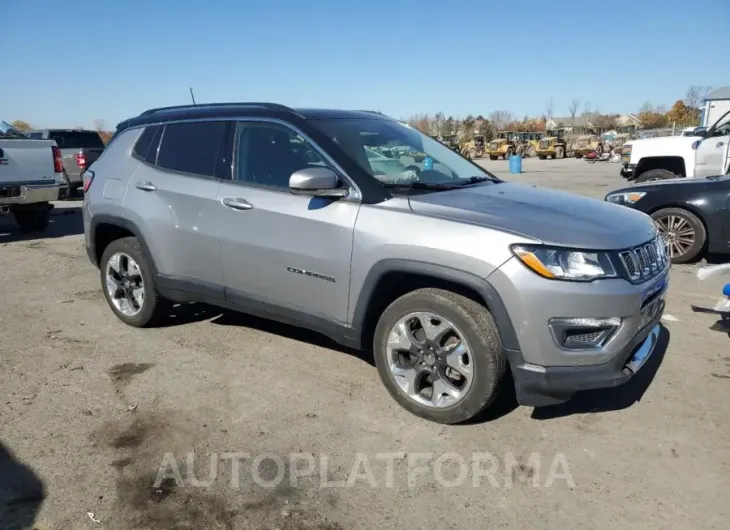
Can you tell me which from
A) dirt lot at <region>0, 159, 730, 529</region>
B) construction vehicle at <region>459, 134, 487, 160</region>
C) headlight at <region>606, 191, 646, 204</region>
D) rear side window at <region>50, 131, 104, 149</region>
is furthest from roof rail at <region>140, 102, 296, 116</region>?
construction vehicle at <region>459, 134, 487, 160</region>

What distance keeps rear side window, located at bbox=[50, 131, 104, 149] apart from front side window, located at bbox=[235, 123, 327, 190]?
42.3 ft

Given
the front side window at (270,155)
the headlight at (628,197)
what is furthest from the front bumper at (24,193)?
the headlight at (628,197)

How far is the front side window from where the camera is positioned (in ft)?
12.6

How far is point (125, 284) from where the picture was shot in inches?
197

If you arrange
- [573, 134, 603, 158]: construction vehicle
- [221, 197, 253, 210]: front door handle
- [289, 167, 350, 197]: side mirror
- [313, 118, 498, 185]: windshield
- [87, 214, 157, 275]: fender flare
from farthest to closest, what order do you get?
1. [573, 134, 603, 158]: construction vehicle
2. [87, 214, 157, 275]: fender flare
3. [221, 197, 253, 210]: front door handle
4. [313, 118, 498, 185]: windshield
5. [289, 167, 350, 197]: side mirror

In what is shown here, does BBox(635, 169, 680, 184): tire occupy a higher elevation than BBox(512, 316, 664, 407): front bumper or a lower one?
higher

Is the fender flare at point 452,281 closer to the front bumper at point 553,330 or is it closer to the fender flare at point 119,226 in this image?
the front bumper at point 553,330

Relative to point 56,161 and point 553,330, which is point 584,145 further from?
point 553,330

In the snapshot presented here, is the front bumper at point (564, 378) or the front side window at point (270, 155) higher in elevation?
the front side window at point (270, 155)

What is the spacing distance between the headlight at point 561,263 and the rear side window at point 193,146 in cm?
241

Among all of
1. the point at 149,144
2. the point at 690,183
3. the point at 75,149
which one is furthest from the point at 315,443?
the point at 75,149

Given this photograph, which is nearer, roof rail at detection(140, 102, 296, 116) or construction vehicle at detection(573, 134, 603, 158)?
roof rail at detection(140, 102, 296, 116)

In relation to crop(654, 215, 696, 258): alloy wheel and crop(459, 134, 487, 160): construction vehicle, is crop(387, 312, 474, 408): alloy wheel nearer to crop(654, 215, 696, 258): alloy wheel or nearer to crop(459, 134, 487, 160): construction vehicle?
crop(654, 215, 696, 258): alloy wheel

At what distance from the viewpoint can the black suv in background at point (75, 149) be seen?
14.5m
